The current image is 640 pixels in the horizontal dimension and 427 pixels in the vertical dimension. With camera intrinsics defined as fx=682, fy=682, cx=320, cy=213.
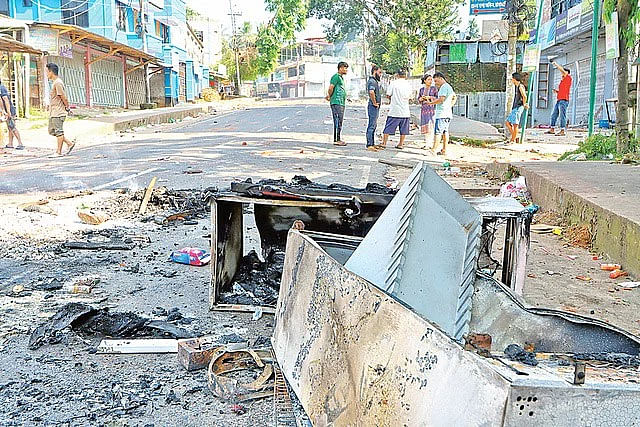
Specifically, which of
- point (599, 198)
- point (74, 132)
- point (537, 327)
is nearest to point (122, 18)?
point (74, 132)

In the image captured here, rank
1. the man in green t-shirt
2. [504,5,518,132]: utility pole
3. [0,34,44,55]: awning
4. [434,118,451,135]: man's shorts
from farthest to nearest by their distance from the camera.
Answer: [0,34,44,55]: awning
[504,5,518,132]: utility pole
the man in green t-shirt
[434,118,451,135]: man's shorts

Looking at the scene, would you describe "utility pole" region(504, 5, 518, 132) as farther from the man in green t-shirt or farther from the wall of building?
the wall of building

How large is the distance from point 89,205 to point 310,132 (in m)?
12.8

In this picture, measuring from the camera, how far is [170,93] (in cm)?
4791

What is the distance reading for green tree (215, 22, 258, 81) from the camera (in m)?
78.7

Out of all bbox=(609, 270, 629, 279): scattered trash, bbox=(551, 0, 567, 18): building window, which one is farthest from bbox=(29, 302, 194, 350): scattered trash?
bbox=(551, 0, 567, 18): building window

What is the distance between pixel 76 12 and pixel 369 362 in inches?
1527

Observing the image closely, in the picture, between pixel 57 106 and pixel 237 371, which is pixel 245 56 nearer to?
pixel 57 106

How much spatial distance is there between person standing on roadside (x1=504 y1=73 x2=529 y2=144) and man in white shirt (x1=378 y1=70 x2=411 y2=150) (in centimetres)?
282

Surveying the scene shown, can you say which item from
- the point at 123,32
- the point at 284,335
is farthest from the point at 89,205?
Result: the point at 123,32

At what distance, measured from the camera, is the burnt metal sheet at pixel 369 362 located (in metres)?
1.81

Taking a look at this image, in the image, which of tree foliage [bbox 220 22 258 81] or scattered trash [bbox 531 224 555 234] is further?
tree foliage [bbox 220 22 258 81]

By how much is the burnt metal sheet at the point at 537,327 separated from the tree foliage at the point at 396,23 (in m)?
51.0

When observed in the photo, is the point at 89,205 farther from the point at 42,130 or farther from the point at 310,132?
the point at 42,130
